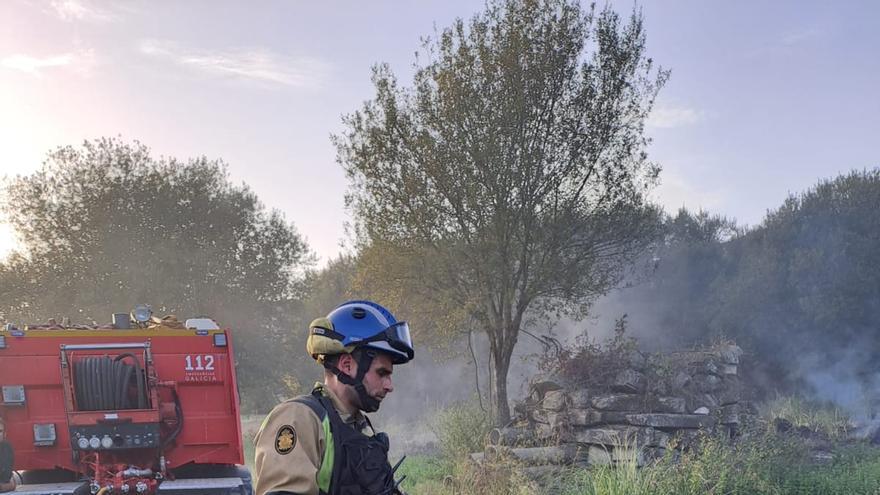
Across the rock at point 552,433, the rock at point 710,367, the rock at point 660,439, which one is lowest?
the rock at point 660,439

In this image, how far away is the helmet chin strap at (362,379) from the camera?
122 inches

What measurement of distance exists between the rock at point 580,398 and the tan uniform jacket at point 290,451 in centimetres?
973

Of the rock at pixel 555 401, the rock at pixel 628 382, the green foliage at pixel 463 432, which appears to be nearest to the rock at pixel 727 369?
the rock at pixel 628 382

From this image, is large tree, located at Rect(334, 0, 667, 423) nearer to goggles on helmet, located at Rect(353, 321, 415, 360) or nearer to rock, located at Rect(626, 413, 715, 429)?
rock, located at Rect(626, 413, 715, 429)

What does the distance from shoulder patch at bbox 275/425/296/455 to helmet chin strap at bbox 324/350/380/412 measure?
0.34 m

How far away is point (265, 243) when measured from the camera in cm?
2445

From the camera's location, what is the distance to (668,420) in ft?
38.6

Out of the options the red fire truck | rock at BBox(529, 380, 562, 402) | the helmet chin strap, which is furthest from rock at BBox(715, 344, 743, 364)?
the helmet chin strap

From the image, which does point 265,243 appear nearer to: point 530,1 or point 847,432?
point 530,1

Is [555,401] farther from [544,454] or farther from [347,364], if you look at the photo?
[347,364]

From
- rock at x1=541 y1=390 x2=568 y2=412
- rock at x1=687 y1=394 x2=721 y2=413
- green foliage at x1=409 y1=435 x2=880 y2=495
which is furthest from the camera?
rock at x1=687 y1=394 x2=721 y2=413

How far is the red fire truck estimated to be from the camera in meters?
8.56

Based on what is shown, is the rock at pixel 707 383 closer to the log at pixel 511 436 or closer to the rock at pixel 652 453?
the rock at pixel 652 453

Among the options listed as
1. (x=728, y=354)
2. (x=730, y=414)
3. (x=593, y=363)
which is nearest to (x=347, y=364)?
(x=593, y=363)
